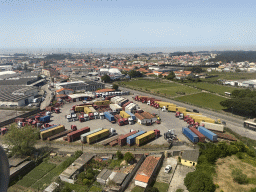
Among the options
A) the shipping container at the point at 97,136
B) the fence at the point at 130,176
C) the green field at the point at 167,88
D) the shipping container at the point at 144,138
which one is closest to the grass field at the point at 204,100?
the green field at the point at 167,88

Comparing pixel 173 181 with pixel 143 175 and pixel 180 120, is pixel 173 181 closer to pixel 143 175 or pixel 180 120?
pixel 143 175

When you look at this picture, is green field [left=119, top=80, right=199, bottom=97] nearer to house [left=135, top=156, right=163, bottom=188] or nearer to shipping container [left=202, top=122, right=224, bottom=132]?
shipping container [left=202, top=122, right=224, bottom=132]

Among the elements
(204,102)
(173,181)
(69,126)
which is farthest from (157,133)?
(204,102)

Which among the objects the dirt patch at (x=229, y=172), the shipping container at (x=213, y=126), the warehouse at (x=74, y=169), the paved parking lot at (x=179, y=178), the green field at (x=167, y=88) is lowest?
the paved parking lot at (x=179, y=178)

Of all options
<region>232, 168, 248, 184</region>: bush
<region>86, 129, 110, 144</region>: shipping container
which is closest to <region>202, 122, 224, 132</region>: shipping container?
<region>232, 168, 248, 184</region>: bush

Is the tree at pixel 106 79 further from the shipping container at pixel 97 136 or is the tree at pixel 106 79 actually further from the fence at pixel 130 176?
the fence at pixel 130 176
